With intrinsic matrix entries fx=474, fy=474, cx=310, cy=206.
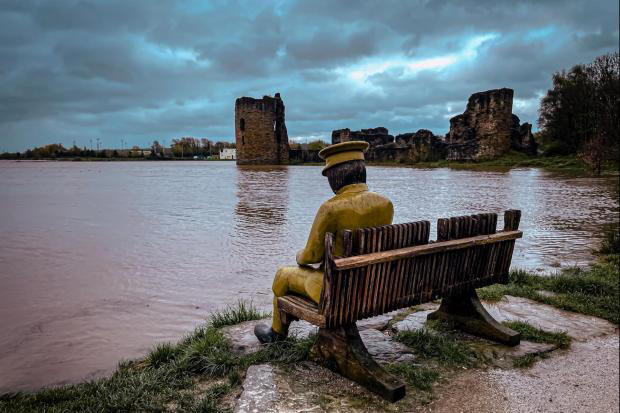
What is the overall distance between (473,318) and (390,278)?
1369 mm

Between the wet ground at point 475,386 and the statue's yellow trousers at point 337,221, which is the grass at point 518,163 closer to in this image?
the wet ground at point 475,386

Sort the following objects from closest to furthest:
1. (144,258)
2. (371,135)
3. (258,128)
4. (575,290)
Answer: (575,290) < (144,258) < (258,128) < (371,135)

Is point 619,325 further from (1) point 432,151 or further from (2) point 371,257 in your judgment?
(1) point 432,151

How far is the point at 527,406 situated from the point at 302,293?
64.2 inches

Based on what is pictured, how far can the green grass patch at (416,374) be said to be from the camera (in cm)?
321

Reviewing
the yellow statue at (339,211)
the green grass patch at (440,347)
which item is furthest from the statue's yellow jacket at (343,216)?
the green grass patch at (440,347)

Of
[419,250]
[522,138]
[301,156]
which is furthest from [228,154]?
[419,250]

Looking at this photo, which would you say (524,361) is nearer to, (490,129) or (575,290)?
(575,290)

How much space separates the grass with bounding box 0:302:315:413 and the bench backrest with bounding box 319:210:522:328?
2.61 ft

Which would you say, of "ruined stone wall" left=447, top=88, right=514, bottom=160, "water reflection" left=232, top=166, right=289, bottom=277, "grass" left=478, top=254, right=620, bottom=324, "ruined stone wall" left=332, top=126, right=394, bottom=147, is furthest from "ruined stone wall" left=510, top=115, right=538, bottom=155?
"grass" left=478, top=254, right=620, bottom=324

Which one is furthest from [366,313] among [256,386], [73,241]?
[73,241]

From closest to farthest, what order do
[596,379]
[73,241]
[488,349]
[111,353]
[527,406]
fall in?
[527,406] < [596,379] < [488,349] < [111,353] < [73,241]

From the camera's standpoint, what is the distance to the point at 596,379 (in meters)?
3.38

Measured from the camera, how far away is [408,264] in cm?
330
